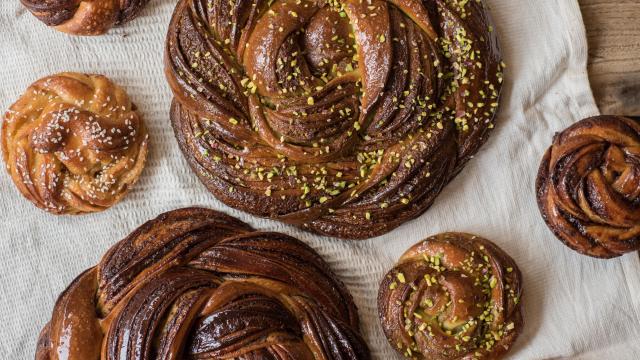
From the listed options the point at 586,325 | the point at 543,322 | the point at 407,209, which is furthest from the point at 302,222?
the point at 586,325

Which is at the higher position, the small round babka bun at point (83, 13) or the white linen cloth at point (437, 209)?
the small round babka bun at point (83, 13)

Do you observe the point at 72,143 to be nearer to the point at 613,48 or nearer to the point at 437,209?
the point at 437,209

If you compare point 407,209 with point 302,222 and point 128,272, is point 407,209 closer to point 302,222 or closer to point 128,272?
point 302,222

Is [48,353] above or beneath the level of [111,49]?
beneath

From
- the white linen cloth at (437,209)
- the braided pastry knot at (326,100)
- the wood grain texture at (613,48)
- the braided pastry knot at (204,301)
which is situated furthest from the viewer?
the wood grain texture at (613,48)

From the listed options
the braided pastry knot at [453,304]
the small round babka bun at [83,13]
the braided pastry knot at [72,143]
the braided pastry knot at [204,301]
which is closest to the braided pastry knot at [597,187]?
the braided pastry knot at [453,304]

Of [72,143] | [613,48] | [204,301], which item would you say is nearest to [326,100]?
[204,301]

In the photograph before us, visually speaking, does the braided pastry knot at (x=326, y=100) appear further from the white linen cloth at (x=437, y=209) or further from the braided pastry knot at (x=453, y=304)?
the braided pastry knot at (x=453, y=304)
